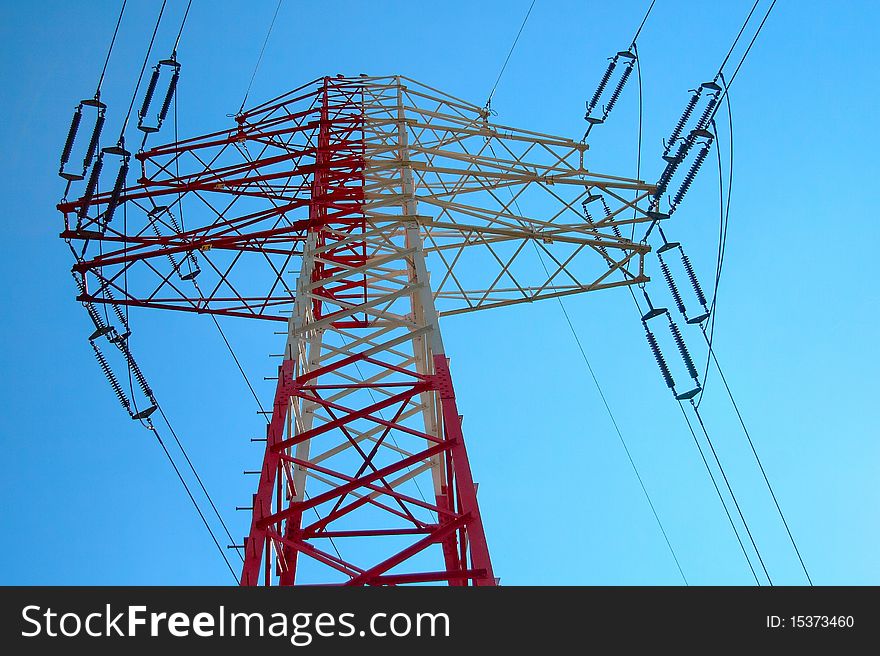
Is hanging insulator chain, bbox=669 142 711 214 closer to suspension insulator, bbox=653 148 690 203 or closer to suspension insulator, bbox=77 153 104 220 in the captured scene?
suspension insulator, bbox=653 148 690 203

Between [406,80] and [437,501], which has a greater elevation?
[406,80]

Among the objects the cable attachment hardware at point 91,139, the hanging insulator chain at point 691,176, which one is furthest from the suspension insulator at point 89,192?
the hanging insulator chain at point 691,176

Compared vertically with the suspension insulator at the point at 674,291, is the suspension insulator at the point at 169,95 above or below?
above

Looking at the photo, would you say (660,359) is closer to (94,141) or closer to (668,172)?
(668,172)

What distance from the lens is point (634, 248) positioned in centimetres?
1550

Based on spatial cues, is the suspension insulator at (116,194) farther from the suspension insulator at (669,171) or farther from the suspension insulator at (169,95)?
the suspension insulator at (669,171)

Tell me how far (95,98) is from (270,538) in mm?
8401

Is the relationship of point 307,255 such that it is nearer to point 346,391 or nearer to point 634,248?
point 346,391

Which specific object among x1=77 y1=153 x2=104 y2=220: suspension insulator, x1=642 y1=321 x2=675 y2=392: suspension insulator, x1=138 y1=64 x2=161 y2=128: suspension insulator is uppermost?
x1=138 y1=64 x2=161 y2=128: suspension insulator

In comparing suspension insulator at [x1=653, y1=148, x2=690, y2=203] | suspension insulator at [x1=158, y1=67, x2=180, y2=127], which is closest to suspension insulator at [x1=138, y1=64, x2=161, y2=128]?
suspension insulator at [x1=158, y1=67, x2=180, y2=127]

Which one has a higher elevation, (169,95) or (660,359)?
(169,95)

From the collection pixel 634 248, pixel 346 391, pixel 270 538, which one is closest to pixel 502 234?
pixel 634 248

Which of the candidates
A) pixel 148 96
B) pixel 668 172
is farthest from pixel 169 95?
pixel 668 172

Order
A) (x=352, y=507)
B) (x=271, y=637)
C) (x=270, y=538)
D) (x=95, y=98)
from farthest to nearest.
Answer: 1. (x=95, y=98)
2. (x=352, y=507)
3. (x=270, y=538)
4. (x=271, y=637)
